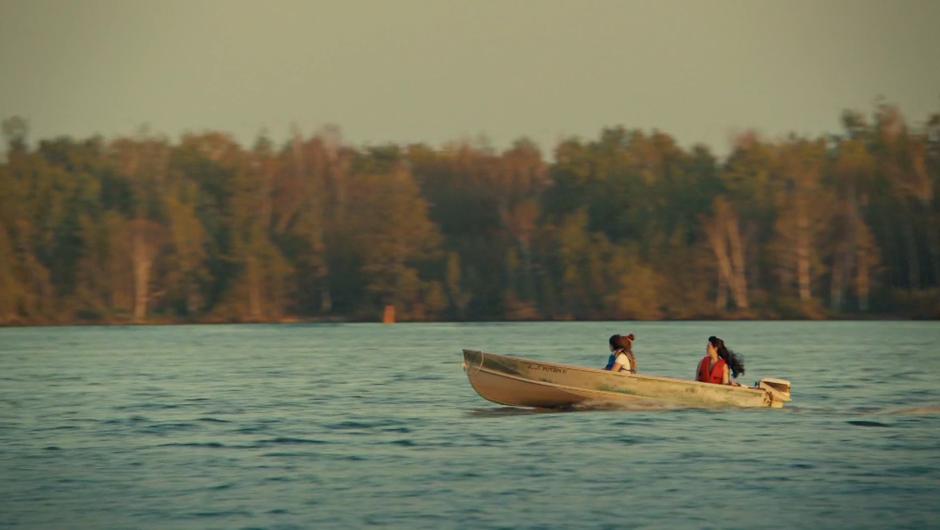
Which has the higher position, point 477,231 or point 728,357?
point 477,231

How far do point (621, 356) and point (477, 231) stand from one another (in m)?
108

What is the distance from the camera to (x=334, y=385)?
1746 inches

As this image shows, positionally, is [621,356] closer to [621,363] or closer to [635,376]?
[621,363]

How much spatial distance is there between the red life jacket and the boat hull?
1.01 ft

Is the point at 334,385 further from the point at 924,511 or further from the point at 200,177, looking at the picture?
the point at 200,177

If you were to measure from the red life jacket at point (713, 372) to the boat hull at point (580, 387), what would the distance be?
307 millimetres

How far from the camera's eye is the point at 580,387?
103 ft

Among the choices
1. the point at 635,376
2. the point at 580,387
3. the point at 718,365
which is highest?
the point at 718,365

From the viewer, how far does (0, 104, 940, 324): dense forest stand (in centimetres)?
12244

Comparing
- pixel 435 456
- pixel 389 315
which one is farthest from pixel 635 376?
pixel 389 315

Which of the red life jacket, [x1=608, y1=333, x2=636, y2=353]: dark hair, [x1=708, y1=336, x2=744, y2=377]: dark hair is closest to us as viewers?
[x1=608, y1=333, x2=636, y2=353]: dark hair

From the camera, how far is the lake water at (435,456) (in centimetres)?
2102

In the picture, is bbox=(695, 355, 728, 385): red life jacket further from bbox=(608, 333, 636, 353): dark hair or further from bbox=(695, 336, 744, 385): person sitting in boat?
bbox=(608, 333, 636, 353): dark hair


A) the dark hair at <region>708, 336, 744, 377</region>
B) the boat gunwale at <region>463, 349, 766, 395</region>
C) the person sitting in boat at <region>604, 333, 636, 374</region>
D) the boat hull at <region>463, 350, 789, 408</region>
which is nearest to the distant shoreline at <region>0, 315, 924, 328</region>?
the boat gunwale at <region>463, 349, 766, 395</region>
